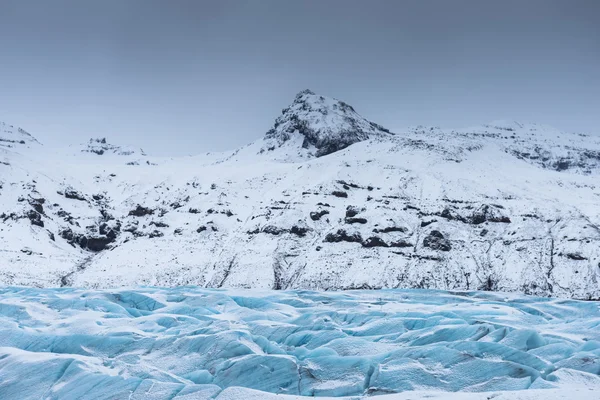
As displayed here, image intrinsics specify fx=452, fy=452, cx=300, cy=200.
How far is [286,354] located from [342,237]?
125 feet

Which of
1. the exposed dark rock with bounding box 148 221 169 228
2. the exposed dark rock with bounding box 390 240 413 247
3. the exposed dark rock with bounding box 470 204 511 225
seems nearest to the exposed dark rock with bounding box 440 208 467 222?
the exposed dark rock with bounding box 470 204 511 225

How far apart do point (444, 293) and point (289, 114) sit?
10718 centimetres

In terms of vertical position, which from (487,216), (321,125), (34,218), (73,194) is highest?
(321,125)

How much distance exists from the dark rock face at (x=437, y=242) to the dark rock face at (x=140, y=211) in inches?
1855

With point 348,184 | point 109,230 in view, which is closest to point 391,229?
point 348,184

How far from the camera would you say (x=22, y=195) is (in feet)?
247

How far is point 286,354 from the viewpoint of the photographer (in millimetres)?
19141

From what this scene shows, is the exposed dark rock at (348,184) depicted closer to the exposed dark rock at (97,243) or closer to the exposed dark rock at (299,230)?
the exposed dark rock at (299,230)

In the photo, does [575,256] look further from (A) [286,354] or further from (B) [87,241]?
(B) [87,241]

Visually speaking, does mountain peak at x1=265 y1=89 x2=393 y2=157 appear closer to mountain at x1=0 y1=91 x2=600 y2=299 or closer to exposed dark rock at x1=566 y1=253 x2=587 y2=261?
mountain at x1=0 y1=91 x2=600 y2=299

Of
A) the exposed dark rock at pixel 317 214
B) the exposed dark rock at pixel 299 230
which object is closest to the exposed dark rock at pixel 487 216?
the exposed dark rock at pixel 317 214

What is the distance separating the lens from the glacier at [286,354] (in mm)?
15859

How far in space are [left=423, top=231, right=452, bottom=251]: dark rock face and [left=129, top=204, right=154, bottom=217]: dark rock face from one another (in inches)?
1855

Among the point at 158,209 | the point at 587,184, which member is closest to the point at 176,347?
the point at 158,209
